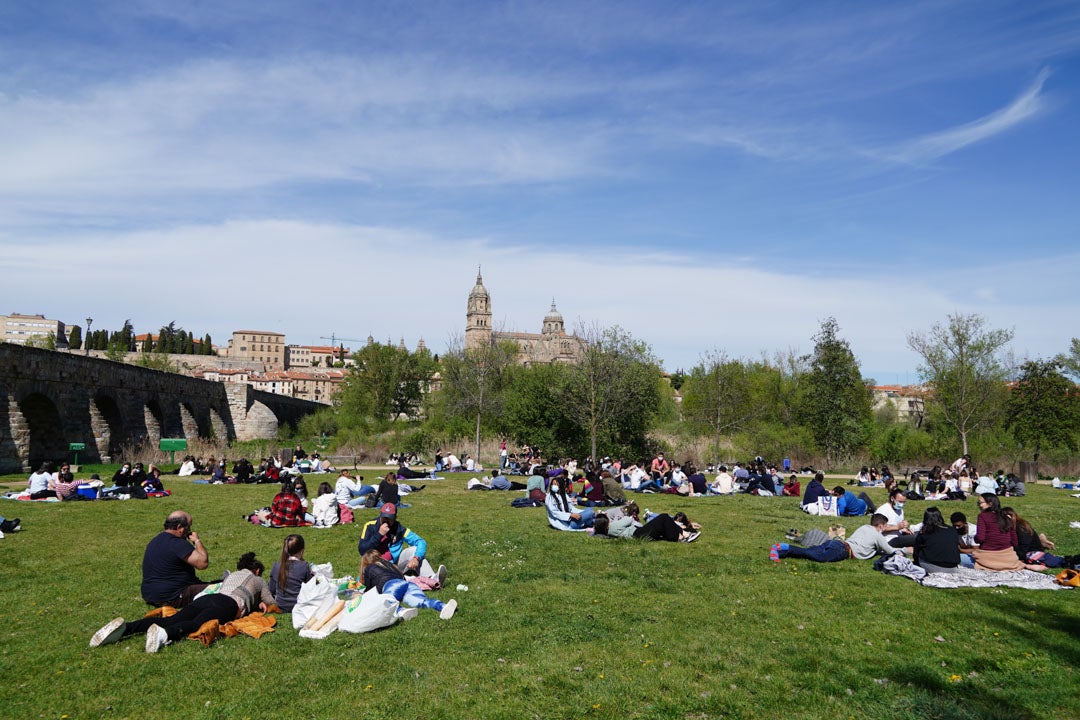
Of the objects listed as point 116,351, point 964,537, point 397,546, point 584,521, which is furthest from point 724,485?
point 116,351

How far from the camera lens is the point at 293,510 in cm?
1419

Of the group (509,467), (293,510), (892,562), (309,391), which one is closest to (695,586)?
(892,562)

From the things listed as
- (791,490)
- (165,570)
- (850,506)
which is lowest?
(791,490)

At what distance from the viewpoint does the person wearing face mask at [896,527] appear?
11.6 meters

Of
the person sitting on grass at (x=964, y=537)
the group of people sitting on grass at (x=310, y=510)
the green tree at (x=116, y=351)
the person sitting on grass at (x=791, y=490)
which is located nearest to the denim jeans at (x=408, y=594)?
the group of people sitting on grass at (x=310, y=510)

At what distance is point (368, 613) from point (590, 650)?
2.39 meters

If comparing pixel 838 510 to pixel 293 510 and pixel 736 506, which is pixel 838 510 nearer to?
pixel 736 506

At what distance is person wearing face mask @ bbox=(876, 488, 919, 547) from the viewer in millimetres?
11648

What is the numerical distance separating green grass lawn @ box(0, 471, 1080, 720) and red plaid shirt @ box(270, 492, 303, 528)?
2515mm

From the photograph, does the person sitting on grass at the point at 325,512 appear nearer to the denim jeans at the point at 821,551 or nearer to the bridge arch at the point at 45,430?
the denim jeans at the point at 821,551

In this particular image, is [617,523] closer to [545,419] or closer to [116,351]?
[545,419]

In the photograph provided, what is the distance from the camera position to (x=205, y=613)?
738cm

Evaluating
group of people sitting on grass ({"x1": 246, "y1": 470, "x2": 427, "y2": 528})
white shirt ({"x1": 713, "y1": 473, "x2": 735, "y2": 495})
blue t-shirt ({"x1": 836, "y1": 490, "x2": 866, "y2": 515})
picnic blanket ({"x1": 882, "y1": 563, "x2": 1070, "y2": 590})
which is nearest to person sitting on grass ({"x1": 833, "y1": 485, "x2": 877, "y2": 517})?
blue t-shirt ({"x1": 836, "y1": 490, "x2": 866, "y2": 515})

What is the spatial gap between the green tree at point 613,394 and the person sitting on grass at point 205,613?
83.4 feet
